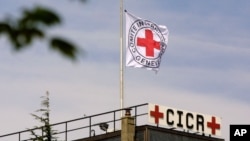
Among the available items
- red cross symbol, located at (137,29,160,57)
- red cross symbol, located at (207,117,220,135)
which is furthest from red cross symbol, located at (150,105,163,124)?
red cross symbol, located at (137,29,160,57)

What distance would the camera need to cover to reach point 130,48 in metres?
45.0

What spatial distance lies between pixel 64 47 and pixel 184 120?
35.2m

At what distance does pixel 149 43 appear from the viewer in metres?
45.6

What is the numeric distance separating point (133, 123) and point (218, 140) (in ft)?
17.8

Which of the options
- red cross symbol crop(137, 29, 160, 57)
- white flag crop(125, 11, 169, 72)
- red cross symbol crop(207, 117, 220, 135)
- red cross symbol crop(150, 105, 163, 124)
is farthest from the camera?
red cross symbol crop(137, 29, 160, 57)

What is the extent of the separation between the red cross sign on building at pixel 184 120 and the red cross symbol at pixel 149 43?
6.35 meters

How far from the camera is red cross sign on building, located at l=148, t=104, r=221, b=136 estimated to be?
37875mm

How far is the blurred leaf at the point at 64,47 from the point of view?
4.17 m

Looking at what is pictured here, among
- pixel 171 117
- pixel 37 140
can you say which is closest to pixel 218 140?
pixel 171 117

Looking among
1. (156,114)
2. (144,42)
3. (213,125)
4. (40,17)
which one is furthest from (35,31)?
(144,42)

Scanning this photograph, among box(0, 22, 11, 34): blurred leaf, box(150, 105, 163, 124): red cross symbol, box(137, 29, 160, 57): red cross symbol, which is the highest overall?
box(137, 29, 160, 57): red cross symbol

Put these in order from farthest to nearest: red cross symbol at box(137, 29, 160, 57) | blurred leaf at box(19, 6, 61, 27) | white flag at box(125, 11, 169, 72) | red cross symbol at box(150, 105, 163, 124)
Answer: red cross symbol at box(137, 29, 160, 57)
white flag at box(125, 11, 169, 72)
red cross symbol at box(150, 105, 163, 124)
blurred leaf at box(19, 6, 61, 27)

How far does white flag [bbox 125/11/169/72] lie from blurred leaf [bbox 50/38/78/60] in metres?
40.5

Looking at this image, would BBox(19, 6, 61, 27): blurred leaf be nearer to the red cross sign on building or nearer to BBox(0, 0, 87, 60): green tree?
BBox(0, 0, 87, 60): green tree
